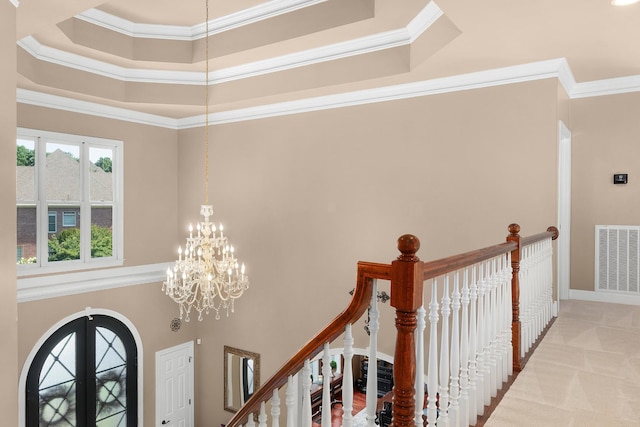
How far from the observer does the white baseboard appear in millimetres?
5297

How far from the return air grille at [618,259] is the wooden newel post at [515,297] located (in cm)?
312

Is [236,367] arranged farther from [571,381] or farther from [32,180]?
[571,381]

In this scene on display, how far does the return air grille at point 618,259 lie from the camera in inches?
207

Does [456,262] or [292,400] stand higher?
[456,262]

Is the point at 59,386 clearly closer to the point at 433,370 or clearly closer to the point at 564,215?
the point at 433,370

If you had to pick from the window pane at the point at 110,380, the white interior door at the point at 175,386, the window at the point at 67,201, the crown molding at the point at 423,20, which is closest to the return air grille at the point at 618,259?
the crown molding at the point at 423,20

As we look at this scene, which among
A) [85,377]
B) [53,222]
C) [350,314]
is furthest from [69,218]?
[350,314]

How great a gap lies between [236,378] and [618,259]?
18.6ft

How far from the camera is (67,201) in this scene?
625 cm

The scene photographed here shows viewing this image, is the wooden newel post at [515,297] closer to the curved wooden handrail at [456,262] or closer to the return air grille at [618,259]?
the curved wooden handrail at [456,262]

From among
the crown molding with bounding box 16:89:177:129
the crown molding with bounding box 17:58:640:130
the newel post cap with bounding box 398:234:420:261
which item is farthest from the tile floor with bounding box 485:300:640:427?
the crown molding with bounding box 16:89:177:129

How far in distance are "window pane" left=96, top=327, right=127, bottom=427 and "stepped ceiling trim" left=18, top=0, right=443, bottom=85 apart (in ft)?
12.1

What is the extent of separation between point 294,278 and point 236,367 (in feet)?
6.55

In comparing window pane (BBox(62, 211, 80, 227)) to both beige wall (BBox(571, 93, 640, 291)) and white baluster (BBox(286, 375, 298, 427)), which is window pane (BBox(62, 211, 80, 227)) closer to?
white baluster (BBox(286, 375, 298, 427))
